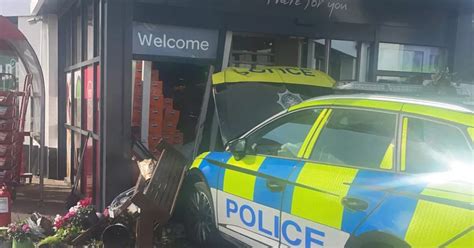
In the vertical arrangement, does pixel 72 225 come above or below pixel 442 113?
below

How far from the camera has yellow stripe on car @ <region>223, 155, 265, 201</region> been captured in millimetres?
4176

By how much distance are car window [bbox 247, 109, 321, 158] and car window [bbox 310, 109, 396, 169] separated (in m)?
0.20

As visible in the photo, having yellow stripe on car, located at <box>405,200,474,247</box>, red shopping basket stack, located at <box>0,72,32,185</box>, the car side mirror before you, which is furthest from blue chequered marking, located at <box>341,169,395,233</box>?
red shopping basket stack, located at <box>0,72,32,185</box>

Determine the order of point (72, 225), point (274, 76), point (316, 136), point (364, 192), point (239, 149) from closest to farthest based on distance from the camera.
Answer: point (364, 192), point (316, 136), point (239, 149), point (72, 225), point (274, 76)

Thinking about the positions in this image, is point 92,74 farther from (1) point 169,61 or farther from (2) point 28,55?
(2) point 28,55

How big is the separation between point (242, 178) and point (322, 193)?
0.97 metres

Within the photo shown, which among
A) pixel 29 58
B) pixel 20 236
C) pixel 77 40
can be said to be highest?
pixel 77 40

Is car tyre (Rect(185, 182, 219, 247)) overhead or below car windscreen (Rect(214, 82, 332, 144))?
below

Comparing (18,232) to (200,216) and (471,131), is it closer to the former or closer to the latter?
(200,216)

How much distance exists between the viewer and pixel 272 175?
13.1ft

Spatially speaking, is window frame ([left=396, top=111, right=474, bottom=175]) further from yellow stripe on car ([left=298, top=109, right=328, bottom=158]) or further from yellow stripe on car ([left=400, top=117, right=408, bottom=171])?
yellow stripe on car ([left=298, top=109, right=328, bottom=158])

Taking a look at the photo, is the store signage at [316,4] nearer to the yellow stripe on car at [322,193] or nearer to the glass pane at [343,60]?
the glass pane at [343,60]

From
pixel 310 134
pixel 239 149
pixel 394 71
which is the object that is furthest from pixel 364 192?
pixel 394 71

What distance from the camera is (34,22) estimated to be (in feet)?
33.3
